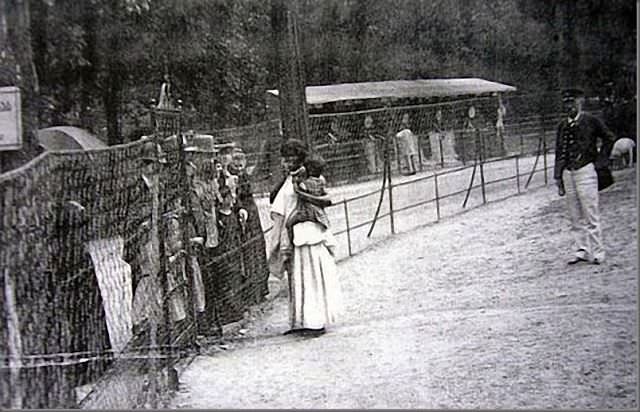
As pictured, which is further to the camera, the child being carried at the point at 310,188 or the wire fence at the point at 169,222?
the child being carried at the point at 310,188

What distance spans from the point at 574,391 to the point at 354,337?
1.80ft

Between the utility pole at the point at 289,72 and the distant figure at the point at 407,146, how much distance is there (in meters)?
0.24

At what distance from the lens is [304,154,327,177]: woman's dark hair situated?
213 centimetres

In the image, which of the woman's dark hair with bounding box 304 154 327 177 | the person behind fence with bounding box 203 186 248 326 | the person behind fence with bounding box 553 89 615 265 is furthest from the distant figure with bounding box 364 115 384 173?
the person behind fence with bounding box 553 89 615 265

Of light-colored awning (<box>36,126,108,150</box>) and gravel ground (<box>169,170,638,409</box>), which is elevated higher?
light-colored awning (<box>36,126,108,150</box>)

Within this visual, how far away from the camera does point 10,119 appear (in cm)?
206

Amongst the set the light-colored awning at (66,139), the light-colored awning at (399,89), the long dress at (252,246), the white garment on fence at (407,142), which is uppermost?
the light-colored awning at (399,89)

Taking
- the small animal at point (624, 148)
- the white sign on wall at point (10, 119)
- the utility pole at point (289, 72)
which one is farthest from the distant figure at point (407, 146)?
the white sign on wall at point (10, 119)

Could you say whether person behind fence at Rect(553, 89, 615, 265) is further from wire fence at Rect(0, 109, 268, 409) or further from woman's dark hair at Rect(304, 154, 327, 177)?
wire fence at Rect(0, 109, 268, 409)

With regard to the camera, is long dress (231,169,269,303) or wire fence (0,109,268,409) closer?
wire fence (0,109,268,409)

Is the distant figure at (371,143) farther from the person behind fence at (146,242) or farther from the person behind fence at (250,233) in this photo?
the person behind fence at (146,242)

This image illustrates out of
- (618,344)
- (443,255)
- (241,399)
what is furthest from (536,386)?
(241,399)

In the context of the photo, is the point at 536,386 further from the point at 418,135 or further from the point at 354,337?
the point at 418,135

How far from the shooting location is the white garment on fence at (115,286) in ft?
6.86
